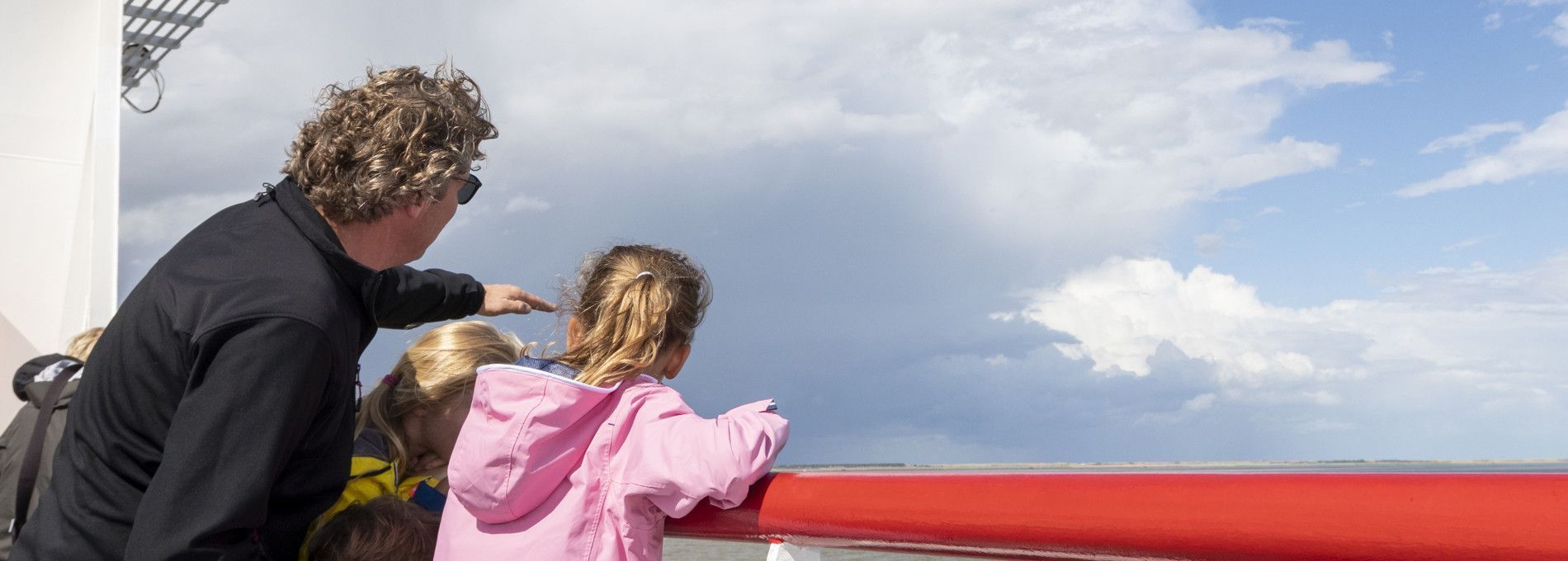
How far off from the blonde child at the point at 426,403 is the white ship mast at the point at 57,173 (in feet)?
16.8

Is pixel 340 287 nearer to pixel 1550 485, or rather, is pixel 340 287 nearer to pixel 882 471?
pixel 882 471

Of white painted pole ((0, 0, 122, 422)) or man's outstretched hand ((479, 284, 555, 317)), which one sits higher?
white painted pole ((0, 0, 122, 422))

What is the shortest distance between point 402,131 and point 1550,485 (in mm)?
1661

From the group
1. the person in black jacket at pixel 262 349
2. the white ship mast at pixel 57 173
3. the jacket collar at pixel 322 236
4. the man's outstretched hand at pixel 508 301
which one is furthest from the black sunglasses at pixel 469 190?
the white ship mast at pixel 57 173

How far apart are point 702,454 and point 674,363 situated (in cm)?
48

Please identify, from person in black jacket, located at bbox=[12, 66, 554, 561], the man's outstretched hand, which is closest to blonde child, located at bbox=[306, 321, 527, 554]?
the man's outstretched hand

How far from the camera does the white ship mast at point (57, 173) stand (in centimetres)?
706

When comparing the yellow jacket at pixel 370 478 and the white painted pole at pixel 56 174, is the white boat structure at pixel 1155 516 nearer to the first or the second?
the yellow jacket at pixel 370 478

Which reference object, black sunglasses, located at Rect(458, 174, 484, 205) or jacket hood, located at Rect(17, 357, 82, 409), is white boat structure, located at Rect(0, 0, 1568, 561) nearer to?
black sunglasses, located at Rect(458, 174, 484, 205)

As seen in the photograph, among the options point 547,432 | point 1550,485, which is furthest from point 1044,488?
point 547,432

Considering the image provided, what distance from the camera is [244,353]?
1.66m

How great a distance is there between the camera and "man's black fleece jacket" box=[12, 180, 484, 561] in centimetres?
166

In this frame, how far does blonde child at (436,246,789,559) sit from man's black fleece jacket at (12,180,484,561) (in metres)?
0.25

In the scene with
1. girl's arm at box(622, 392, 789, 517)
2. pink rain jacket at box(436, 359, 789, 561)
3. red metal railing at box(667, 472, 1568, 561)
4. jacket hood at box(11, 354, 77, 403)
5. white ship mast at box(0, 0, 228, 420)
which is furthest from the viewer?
white ship mast at box(0, 0, 228, 420)
